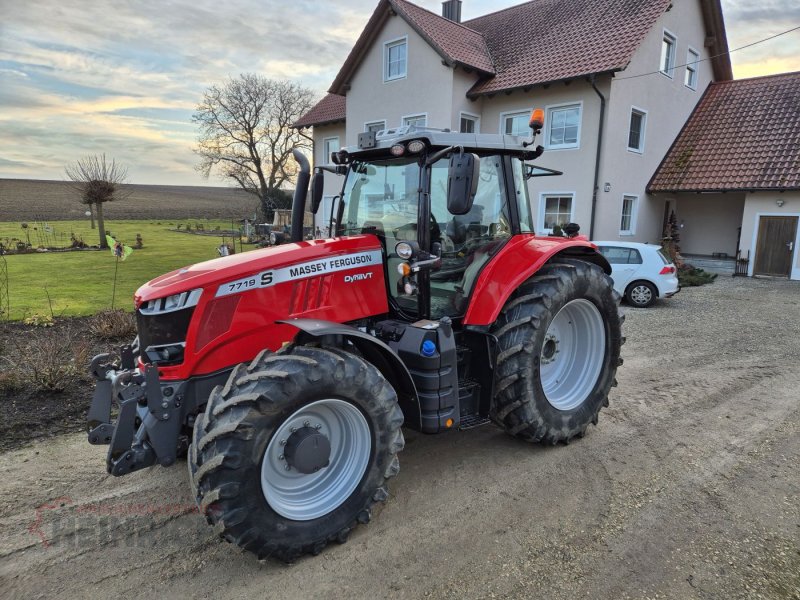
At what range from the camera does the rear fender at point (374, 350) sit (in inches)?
119

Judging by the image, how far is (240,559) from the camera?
2861 millimetres

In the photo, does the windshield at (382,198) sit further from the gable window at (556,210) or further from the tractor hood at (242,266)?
the gable window at (556,210)

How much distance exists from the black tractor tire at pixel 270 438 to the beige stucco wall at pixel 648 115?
13684mm

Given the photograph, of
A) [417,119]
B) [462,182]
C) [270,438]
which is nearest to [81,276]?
[417,119]

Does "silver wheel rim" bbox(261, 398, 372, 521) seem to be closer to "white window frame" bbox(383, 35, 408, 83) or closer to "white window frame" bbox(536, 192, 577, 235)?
"white window frame" bbox(536, 192, 577, 235)

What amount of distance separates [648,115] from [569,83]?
9.55 ft

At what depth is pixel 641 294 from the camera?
1149 centimetres

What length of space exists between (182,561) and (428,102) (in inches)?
633

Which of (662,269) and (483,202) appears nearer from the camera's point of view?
(483,202)

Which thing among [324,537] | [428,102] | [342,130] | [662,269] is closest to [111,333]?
[324,537]

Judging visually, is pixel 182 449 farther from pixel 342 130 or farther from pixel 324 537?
pixel 342 130

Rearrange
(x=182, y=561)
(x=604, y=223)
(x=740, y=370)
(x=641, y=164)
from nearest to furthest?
(x=182, y=561)
(x=740, y=370)
(x=604, y=223)
(x=641, y=164)

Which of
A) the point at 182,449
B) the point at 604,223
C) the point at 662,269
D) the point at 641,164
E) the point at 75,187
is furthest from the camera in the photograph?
the point at 75,187

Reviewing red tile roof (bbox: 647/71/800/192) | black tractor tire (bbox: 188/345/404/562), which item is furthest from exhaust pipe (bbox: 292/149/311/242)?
red tile roof (bbox: 647/71/800/192)
